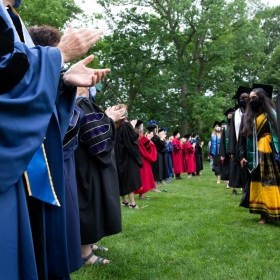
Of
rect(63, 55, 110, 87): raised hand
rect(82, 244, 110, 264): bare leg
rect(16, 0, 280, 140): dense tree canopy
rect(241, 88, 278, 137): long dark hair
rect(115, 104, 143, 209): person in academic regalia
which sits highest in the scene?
rect(16, 0, 280, 140): dense tree canopy

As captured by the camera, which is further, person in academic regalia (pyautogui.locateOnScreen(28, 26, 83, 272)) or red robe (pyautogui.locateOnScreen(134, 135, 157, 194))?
red robe (pyautogui.locateOnScreen(134, 135, 157, 194))

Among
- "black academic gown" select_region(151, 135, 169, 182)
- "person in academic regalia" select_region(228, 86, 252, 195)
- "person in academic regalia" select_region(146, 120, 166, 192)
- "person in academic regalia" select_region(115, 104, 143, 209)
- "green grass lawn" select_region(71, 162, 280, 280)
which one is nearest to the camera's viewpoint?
"green grass lawn" select_region(71, 162, 280, 280)

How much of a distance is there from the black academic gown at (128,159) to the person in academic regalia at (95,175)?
3457 millimetres

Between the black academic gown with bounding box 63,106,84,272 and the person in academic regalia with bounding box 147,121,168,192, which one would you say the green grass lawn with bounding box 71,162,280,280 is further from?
the person in academic regalia with bounding box 147,121,168,192

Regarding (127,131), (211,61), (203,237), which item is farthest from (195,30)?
(203,237)

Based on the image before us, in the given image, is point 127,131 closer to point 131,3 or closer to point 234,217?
A: point 234,217

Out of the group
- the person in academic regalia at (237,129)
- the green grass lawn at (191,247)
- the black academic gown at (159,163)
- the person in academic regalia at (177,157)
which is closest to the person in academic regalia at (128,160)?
the green grass lawn at (191,247)

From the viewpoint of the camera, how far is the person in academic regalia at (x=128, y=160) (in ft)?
24.5

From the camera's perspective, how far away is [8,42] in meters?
1.62

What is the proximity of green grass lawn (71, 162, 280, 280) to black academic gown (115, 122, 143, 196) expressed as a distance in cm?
51

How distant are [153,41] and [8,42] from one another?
25115 mm

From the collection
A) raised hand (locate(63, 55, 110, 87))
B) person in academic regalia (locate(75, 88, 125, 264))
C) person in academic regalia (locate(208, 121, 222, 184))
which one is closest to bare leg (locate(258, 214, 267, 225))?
person in academic regalia (locate(75, 88, 125, 264))

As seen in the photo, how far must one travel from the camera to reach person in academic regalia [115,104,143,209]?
747 centimetres

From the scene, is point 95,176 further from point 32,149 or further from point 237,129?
point 237,129
